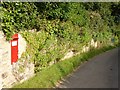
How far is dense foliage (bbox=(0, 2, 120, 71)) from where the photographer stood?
7881mm

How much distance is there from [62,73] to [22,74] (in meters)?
2.58

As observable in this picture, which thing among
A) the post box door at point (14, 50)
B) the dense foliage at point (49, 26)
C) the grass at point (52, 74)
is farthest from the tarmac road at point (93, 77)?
the post box door at point (14, 50)

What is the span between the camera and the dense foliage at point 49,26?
7.88m

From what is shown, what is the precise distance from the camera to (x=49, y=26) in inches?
436

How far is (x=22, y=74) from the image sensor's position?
8.64 m

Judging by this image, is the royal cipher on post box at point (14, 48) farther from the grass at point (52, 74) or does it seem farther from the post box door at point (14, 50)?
the grass at point (52, 74)

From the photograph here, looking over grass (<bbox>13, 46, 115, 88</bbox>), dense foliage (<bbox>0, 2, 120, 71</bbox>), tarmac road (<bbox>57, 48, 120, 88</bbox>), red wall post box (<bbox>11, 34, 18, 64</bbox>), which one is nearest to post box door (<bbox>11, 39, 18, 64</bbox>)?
red wall post box (<bbox>11, 34, 18, 64</bbox>)

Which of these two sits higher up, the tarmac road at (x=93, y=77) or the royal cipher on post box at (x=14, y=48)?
the royal cipher on post box at (x=14, y=48)

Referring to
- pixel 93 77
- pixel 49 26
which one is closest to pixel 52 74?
pixel 93 77

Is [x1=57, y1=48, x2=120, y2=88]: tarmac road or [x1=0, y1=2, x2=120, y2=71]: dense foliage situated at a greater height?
[x1=0, y1=2, x2=120, y2=71]: dense foliage

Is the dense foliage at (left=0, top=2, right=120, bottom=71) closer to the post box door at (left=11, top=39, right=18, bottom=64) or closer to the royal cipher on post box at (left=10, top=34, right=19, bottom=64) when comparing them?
the royal cipher on post box at (left=10, top=34, right=19, bottom=64)

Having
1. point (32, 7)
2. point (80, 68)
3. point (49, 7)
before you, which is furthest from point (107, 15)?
point (32, 7)

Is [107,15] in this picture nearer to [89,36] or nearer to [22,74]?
[89,36]

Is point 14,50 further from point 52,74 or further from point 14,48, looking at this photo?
point 52,74
